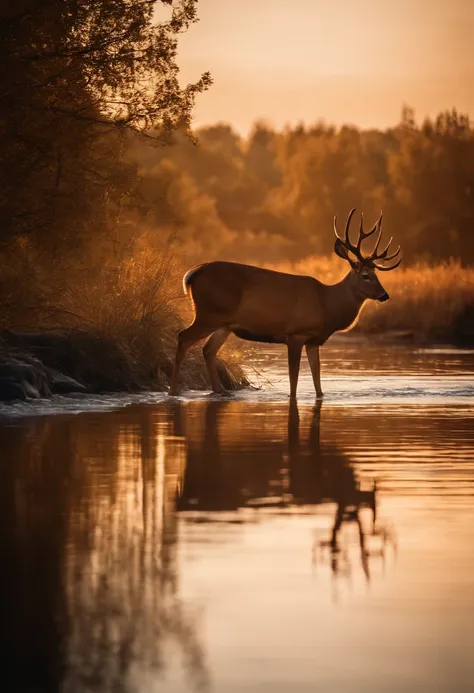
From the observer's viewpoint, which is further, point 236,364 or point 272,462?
point 236,364

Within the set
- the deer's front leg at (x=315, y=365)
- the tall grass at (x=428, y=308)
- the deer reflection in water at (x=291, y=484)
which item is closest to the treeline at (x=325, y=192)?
the tall grass at (x=428, y=308)

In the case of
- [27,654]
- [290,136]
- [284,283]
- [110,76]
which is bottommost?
[27,654]

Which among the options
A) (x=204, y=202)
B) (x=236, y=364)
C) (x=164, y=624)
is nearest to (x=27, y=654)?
(x=164, y=624)

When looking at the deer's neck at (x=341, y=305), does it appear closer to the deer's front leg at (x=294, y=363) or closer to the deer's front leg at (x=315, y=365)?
the deer's front leg at (x=315, y=365)

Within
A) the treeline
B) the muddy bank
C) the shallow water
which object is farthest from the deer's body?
the treeline

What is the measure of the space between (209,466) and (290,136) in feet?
359

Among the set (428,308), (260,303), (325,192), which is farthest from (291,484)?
(325,192)

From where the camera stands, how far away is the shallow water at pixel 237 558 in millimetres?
7129

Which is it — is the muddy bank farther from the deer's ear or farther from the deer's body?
the deer's ear

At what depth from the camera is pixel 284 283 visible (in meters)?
25.5

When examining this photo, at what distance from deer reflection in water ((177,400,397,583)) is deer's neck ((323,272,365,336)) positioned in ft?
24.3

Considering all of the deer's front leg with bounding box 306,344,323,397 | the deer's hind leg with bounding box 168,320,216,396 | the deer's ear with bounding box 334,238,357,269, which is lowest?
the deer's front leg with bounding box 306,344,323,397

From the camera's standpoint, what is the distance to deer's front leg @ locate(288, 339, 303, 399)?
24.4 metres

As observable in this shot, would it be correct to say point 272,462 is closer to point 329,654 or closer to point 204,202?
point 329,654
